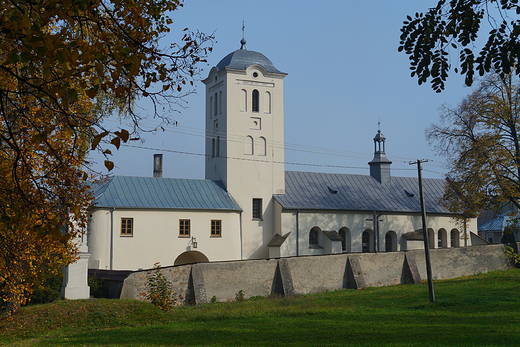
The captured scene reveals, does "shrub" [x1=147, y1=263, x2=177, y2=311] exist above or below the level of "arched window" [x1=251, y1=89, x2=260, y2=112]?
below

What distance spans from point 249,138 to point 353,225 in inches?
398

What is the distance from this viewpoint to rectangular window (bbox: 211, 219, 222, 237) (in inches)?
1336

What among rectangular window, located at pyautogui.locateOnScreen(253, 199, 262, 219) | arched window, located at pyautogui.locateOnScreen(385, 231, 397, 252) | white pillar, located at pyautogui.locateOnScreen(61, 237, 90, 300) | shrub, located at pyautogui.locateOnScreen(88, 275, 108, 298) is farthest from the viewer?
arched window, located at pyautogui.locateOnScreen(385, 231, 397, 252)

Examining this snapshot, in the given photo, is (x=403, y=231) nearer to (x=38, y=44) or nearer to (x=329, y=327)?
(x=329, y=327)

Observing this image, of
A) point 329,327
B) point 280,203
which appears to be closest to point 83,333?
point 329,327

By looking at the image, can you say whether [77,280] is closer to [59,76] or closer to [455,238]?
[59,76]

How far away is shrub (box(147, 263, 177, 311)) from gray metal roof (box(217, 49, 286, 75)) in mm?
20527

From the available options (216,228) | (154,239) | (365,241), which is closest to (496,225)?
(365,241)

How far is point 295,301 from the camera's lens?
21.8 meters

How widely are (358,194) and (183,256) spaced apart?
15.3 metres

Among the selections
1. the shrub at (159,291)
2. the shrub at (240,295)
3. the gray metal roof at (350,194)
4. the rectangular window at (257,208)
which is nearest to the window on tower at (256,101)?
the gray metal roof at (350,194)

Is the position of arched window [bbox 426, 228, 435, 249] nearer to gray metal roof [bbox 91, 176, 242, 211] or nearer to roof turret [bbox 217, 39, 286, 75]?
gray metal roof [bbox 91, 176, 242, 211]

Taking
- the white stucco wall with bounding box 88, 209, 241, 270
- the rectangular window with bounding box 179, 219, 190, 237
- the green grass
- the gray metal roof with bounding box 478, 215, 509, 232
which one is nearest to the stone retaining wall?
the green grass

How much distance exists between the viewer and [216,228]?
34125 mm
